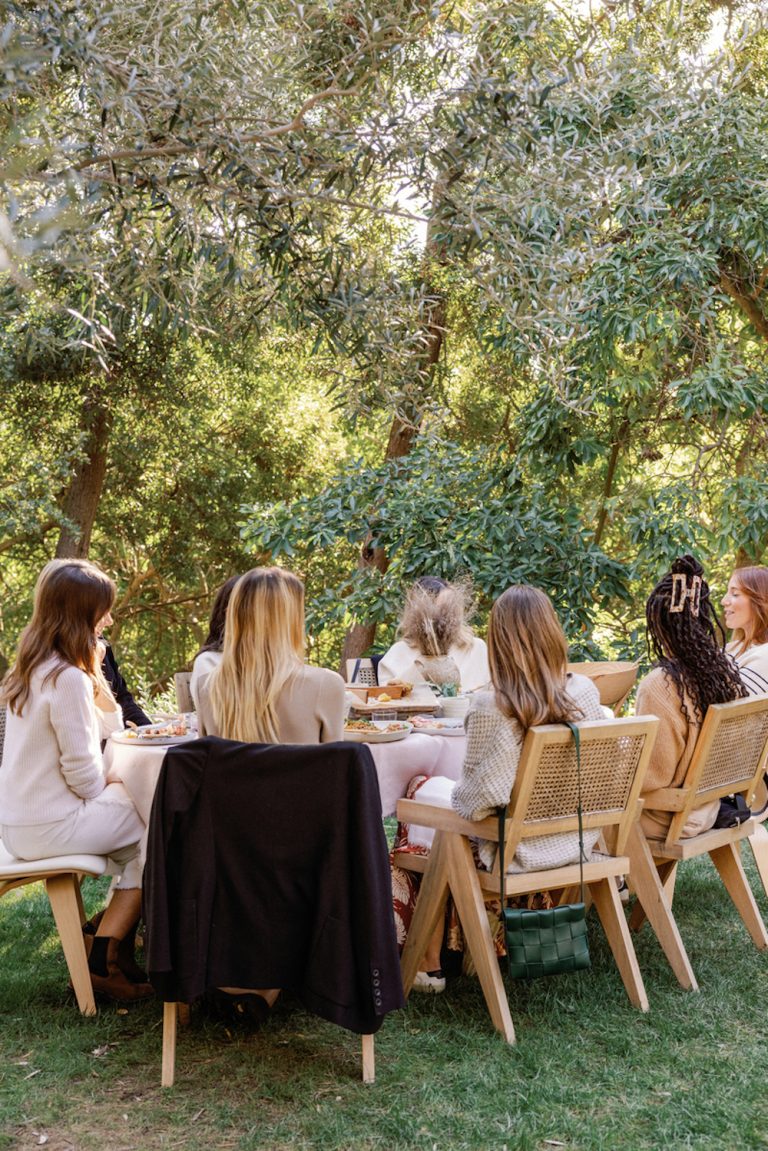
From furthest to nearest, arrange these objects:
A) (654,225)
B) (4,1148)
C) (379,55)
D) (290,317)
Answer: (654,225)
(290,317)
(379,55)
(4,1148)

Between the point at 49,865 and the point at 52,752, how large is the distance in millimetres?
349

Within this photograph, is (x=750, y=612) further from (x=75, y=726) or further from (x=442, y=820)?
(x=75, y=726)

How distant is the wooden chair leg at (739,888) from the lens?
13.5 feet

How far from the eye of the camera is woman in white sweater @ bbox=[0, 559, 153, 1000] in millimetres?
3514

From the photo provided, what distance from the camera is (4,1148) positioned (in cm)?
269

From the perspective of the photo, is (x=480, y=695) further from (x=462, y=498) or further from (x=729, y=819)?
(x=462, y=498)

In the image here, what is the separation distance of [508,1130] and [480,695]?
1181 mm

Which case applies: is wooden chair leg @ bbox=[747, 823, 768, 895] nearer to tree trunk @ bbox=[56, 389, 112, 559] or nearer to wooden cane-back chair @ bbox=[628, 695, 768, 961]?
wooden cane-back chair @ bbox=[628, 695, 768, 961]

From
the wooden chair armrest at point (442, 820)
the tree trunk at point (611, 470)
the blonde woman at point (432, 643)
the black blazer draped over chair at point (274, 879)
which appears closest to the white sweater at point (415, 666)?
the blonde woman at point (432, 643)

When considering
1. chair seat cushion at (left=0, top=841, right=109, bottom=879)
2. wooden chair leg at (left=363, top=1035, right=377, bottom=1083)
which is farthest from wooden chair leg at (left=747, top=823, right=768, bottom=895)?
chair seat cushion at (left=0, top=841, right=109, bottom=879)

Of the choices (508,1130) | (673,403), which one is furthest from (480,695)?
(673,403)

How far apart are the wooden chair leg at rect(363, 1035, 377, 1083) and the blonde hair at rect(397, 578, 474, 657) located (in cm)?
262

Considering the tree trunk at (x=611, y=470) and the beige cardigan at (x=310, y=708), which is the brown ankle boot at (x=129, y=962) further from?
the tree trunk at (x=611, y=470)

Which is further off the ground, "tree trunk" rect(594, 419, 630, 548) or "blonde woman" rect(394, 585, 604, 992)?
"tree trunk" rect(594, 419, 630, 548)
